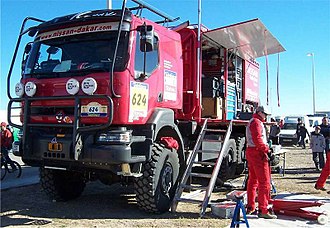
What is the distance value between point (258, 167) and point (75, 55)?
3376 mm

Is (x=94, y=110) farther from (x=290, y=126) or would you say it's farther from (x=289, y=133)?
(x=290, y=126)

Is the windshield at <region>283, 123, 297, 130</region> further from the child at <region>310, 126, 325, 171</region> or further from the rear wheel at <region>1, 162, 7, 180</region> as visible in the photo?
the rear wheel at <region>1, 162, 7, 180</region>

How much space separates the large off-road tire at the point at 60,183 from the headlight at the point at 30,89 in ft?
5.24

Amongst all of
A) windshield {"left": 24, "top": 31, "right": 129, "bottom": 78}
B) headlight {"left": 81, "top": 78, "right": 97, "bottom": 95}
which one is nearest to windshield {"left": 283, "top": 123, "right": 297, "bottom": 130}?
windshield {"left": 24, "top": 31, "right": 129, "bottom": 78}

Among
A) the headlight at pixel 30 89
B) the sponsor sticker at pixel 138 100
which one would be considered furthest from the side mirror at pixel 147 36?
the headlight at pixel 30 89

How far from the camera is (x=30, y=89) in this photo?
243 inches

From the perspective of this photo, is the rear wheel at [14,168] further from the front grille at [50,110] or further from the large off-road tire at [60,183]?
the front grille at [50,110]

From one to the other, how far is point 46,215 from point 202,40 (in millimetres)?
4637

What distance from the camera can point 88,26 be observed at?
6.19 m

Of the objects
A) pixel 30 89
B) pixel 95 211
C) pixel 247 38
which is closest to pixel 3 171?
pixel 95 211

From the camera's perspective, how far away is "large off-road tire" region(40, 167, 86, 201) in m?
7.09

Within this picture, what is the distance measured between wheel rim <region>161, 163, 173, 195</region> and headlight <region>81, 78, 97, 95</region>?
5.83 ft

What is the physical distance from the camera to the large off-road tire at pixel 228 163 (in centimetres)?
916

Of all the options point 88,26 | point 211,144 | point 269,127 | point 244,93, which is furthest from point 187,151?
point 269,127
